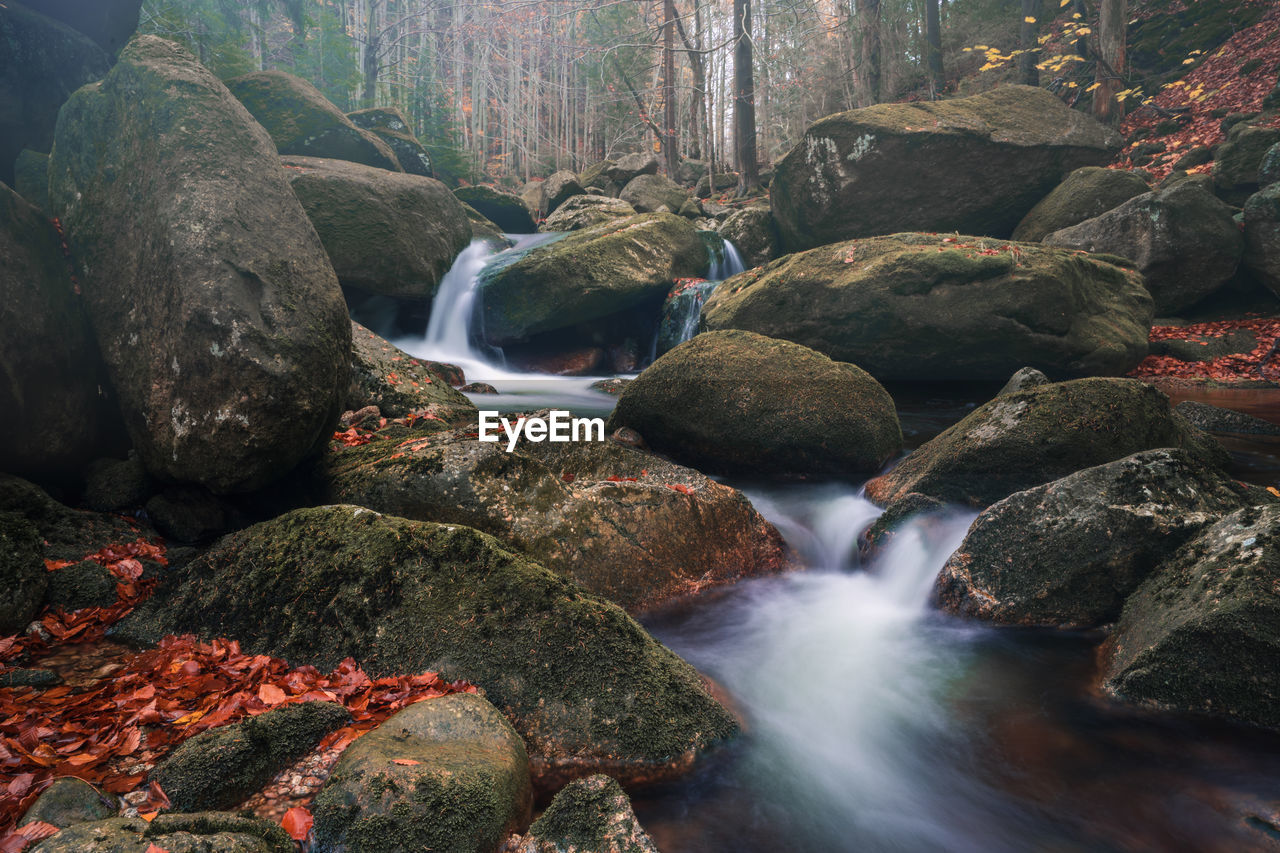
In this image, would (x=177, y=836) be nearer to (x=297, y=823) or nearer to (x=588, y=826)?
(x=297, y=823)

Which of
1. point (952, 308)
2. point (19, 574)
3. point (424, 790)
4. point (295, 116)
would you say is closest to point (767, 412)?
point (952, 308)

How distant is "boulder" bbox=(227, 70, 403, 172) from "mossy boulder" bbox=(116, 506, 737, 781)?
12689 millimetres

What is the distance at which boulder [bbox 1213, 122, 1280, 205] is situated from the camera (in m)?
12.8

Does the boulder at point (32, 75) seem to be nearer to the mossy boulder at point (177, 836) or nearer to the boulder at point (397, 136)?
the mossy boulder at point (177, 836)

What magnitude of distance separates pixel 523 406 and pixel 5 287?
19.3 ft

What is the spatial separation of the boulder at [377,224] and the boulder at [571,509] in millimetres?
6370

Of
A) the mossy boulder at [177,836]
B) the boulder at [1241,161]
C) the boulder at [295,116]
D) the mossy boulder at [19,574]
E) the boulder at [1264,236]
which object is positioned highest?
the boulder at [295,116]

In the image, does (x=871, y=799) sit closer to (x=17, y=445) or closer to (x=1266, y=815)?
(x=1266, y=815)

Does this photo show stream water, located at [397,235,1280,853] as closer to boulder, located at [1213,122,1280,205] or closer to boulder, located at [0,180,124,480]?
boulder, located at [0,180,124,480]

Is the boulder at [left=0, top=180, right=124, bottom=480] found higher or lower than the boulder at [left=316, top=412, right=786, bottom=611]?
higher

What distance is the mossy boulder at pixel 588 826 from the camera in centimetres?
225

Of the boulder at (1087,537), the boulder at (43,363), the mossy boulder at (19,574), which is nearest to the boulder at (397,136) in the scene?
the boulder at (43,363)

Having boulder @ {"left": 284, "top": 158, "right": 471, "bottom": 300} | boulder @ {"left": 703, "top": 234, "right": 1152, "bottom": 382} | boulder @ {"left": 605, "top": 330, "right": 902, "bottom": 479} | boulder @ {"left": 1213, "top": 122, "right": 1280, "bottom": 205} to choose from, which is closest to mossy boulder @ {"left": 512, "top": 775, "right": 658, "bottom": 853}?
boulder @ {"left": 605, "top": 330, "right": 902, "bottom": 479}

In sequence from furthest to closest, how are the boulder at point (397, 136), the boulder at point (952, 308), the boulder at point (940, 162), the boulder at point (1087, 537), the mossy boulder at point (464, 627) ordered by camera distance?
1. the boulder at point (397, 136)
2. the boulder at point (940, 162)
3. the boulder at point (952, 308)
4. the boulder at point (1087, 537)
5. the mossy boulder at point (464, 627)
